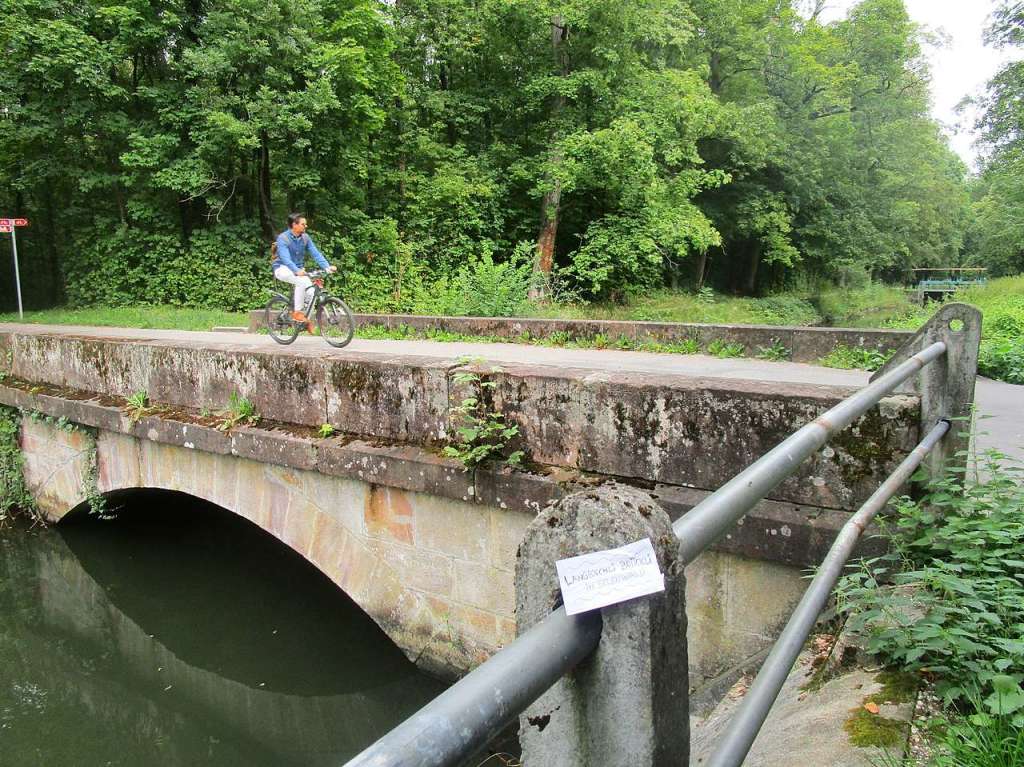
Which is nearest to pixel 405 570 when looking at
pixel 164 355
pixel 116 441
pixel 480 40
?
pixel 164 355

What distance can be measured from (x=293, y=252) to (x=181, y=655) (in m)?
4.59

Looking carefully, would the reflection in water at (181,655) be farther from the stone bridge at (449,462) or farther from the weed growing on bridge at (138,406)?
the weed growing on bridge at (138,406)

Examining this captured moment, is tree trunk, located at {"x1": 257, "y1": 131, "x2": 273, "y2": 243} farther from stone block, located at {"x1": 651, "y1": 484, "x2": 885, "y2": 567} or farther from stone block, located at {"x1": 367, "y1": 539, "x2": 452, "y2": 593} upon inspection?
stone block, located at {"x1": 651, "y1": 484, "x2": 885, "y2": 567}

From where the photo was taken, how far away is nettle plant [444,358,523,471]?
3.62 m

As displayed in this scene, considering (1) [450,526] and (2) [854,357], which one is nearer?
(1) [450,526]

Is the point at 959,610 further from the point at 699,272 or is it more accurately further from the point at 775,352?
the point at 699,272

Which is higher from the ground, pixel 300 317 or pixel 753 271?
pixel 753 271

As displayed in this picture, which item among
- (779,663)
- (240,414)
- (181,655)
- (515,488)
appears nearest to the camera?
(779,663)

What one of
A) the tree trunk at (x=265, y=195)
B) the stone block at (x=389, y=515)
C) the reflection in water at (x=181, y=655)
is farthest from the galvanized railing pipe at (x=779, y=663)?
the tree trunk at (x=265, y=195)

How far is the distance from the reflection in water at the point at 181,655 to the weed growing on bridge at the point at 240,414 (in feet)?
6.85

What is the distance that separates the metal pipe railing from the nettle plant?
2.51 metres

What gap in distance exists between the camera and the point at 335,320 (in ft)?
27.4

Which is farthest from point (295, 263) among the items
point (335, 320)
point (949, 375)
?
point (949, 375)

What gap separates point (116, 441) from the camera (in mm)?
6367
